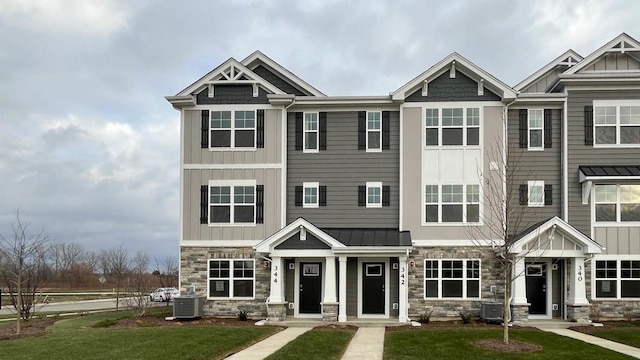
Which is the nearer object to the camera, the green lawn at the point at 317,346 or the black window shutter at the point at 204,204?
the green lawn at the point at 317,346

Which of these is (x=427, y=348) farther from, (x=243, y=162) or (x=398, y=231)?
(x=243, y=162)

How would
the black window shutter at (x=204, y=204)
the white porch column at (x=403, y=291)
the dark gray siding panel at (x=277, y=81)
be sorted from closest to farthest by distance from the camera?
the white porch column at (x=403, y=291) < the black window shutter at (x=204, y=204) < the dark gray siding panel at (x=277, y=81)

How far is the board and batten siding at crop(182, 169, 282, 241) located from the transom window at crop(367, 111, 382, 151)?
3550 mm

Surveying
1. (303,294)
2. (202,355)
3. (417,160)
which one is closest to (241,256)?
(303,294)

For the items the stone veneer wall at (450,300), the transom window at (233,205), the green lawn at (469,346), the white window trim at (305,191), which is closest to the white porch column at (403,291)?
the stone veneer wall at (450,300)

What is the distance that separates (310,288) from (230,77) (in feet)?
27.4

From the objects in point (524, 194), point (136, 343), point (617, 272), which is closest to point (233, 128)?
point (136, 343)

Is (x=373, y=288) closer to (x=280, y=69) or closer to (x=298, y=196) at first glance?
(x=298, y=196)

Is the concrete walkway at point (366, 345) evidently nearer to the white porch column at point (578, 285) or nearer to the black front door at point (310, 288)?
the black front door at point (310, 288)

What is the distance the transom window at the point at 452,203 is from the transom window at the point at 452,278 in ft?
5.02

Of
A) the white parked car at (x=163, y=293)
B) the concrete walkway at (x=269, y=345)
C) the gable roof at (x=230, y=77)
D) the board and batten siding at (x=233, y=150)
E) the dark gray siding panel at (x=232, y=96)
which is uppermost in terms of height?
the gable roof at (x=230, y=77)

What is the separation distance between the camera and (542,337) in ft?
52.7

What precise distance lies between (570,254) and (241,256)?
11401 mm

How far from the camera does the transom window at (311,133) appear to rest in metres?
22.4
